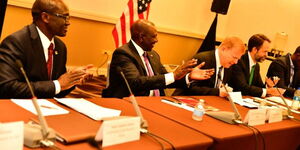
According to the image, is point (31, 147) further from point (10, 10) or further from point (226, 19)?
point (226, 19)

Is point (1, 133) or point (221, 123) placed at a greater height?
point (1, 133)

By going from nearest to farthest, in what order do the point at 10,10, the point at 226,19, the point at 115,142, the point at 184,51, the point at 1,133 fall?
the point at 1,133 → the point at 115,142 → the point at 10,10 → the point at 184,51 → the point at 226,19

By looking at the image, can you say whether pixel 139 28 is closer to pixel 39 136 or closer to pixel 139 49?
pixel 139 49

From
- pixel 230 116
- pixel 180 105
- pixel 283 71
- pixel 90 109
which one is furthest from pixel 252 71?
pixel 90 109

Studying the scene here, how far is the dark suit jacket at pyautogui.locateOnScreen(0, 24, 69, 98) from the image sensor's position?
2.23 metres

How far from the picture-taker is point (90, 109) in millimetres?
1889

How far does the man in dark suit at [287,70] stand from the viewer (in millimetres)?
4512

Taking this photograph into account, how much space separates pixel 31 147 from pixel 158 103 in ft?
4.21

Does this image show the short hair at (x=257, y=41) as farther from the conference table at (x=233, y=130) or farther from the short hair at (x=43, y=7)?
the short hair at (x=43, y=7)

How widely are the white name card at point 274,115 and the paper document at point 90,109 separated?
1.05 meters

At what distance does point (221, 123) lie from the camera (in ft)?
7.05

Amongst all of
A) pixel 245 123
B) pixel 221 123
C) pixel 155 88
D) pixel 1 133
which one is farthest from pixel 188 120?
pixel 1 133

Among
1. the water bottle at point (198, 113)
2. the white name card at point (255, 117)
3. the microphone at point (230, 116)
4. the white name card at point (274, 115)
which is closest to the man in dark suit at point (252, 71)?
the white name card at point (274, 115)

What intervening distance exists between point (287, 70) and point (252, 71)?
2.14ft
